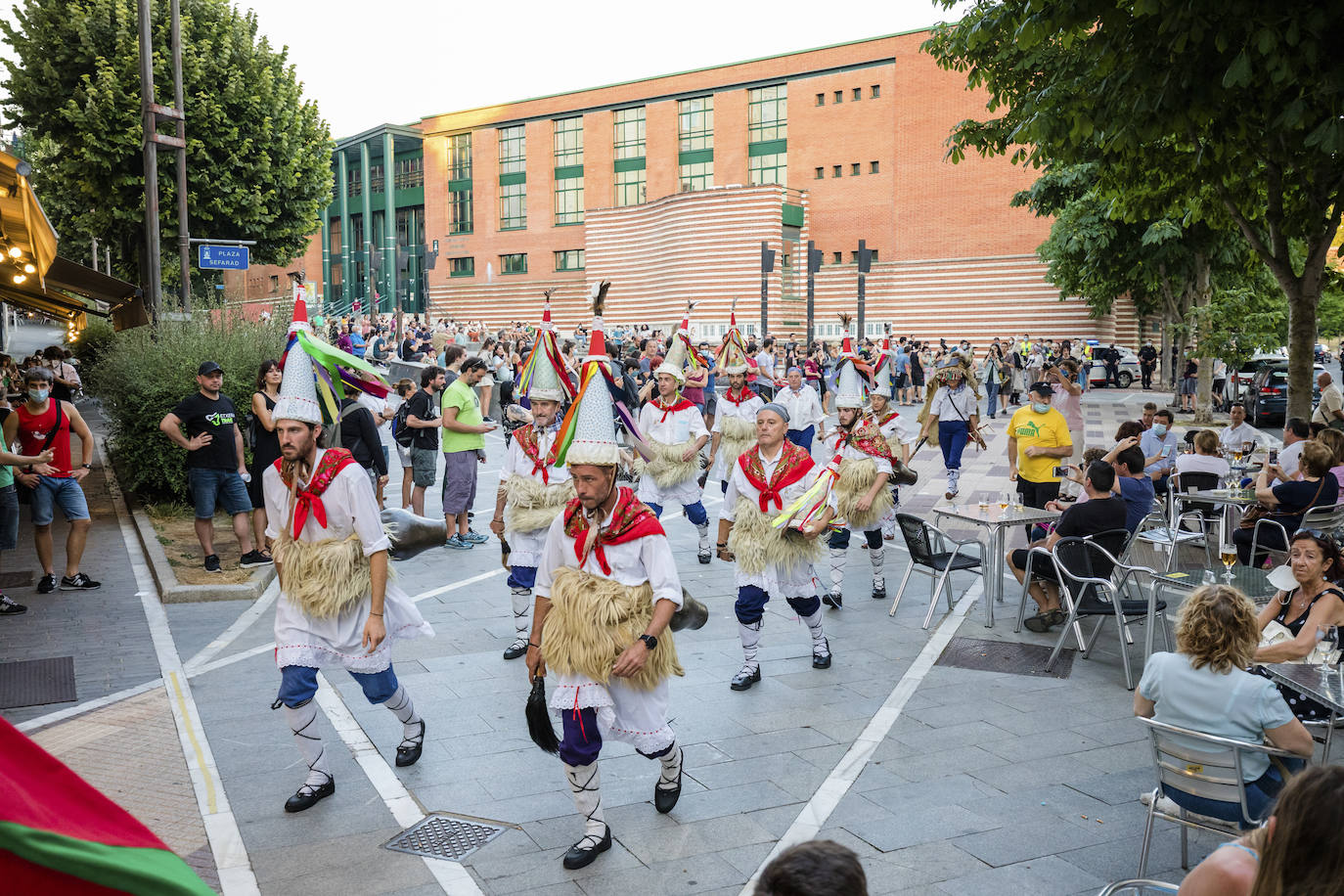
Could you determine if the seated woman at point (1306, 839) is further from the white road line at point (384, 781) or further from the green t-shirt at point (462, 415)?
the green t-shirt at point (462, 415)

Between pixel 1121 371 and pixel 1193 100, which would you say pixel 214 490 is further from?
pixel 1121 371

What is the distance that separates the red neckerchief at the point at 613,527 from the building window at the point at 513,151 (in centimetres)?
6823

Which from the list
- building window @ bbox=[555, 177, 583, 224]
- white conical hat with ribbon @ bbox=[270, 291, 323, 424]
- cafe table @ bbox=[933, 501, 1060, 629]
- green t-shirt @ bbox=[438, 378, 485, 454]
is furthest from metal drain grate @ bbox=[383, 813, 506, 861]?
building window @ bbox=[555, 177, 583, 224]

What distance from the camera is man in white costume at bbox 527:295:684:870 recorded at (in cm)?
474

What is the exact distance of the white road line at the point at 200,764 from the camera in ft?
15.4

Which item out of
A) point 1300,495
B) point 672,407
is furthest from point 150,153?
point 1300,495

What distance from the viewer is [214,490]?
33.4 feet

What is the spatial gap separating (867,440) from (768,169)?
51.3 meters

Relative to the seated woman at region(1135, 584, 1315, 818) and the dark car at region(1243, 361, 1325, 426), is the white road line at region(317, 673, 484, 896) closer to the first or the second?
the seated woman at region(1135, 584, 1315, 818)

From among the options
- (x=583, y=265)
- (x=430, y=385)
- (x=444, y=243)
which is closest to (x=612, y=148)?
(x=583, y=265)

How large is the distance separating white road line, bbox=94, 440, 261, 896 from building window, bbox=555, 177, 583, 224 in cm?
6000

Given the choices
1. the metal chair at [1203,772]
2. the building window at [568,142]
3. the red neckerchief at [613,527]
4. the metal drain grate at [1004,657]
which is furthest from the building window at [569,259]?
the metal chair at [1203,772]

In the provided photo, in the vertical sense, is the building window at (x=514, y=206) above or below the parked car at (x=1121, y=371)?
above

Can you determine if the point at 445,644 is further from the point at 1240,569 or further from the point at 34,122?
the point at 34,122
